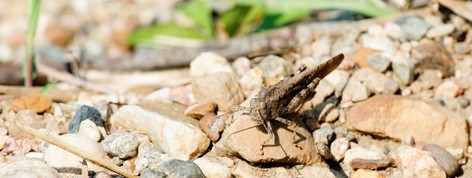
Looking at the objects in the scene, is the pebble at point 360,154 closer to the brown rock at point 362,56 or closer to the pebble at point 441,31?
the brown rock at point 362,56

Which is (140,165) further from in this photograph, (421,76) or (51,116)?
(421,76)

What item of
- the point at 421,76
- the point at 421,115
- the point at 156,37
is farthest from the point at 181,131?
the point at 156,37

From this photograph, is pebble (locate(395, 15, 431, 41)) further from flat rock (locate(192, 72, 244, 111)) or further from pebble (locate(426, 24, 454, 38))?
flat rock (locate(192, 72, 244, 111))

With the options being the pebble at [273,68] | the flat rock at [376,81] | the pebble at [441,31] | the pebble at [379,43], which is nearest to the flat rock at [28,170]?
the pebble at [273,68]

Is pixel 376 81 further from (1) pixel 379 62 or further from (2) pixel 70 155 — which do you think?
(2) pixel 70 155

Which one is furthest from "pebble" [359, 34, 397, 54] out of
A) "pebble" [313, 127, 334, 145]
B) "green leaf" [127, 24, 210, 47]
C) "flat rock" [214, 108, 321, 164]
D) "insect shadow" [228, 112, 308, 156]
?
"green leaf" [127, 24, 210, 47]
